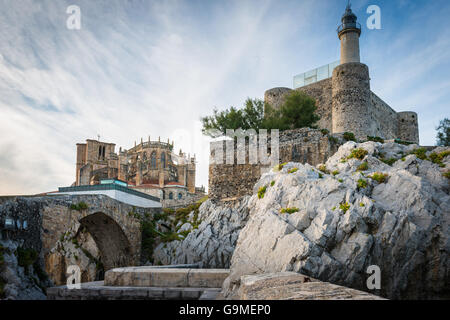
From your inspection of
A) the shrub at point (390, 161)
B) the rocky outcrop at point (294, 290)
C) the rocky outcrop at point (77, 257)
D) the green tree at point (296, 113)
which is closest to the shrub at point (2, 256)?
the rocky outcrop at point (294, 290)

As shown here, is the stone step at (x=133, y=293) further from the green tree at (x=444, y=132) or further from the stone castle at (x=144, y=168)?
the stone castle at (x=144, y=168)

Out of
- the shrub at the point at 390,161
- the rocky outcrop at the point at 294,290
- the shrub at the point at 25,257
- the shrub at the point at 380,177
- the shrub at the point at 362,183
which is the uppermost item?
the shrub at the point at 390,161

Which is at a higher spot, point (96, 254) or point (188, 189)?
point (188, 189)

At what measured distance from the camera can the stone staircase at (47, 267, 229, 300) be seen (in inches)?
342

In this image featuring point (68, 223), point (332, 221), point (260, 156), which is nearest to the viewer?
point (332, 221)

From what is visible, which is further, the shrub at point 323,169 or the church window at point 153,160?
the church window at point 153,160

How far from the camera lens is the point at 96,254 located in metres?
24.7

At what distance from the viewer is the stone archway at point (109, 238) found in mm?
17594

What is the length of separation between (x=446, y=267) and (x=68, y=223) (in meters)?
14.1

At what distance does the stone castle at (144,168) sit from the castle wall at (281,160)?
2371cm
